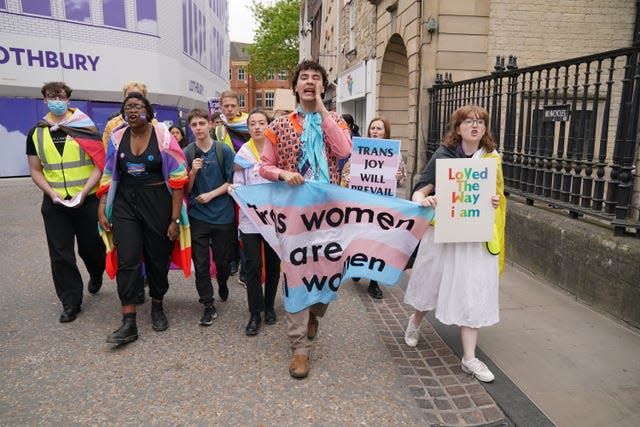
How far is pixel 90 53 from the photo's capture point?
16.3 m

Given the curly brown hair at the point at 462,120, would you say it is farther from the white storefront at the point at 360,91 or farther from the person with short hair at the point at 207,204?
the white storefront at the point at 360,91

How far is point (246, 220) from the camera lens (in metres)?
4.05

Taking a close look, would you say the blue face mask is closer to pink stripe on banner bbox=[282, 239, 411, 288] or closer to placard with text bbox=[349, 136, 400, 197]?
pink stripe on banner bbox=[282, 239, 411, 288]

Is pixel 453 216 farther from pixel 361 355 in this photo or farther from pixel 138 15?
pixel 138 15

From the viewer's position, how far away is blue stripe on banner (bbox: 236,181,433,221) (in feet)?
11.0

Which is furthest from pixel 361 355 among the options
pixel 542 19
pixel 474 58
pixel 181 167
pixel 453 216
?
pixel 542 19

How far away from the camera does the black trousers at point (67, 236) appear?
4.28 m

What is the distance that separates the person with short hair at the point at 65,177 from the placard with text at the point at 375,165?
2447 millimetres

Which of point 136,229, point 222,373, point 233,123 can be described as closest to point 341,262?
point 222,373

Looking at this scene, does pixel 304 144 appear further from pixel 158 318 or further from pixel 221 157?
pixel 158 318

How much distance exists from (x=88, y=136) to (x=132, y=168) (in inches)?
33.5

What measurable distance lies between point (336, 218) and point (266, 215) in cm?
55

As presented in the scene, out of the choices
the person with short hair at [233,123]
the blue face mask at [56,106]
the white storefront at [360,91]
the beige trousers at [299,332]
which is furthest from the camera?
the white storefront at [360,91]

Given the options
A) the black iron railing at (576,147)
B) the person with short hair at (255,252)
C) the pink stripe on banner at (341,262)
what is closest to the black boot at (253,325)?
the person with short hair at (255,252)
